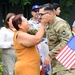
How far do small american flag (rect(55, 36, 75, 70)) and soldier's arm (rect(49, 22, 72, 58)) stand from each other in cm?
6

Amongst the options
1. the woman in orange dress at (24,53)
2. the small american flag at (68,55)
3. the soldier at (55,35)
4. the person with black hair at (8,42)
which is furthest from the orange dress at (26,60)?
the person with black hair at (8,42)

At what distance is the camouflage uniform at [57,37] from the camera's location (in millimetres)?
5488

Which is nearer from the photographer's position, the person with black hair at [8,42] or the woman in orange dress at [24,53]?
the woman in orange dress at [24,53]

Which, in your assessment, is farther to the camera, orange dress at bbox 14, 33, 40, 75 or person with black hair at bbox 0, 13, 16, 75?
person with black hair at bbox 0, 13, 16, 75

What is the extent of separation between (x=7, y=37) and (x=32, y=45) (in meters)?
2.34

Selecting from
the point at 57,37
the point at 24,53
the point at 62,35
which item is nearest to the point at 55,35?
the point at 57,37

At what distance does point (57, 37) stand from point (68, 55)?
1.03ft

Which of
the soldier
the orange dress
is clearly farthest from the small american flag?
the orange dress

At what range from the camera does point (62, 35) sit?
548cm

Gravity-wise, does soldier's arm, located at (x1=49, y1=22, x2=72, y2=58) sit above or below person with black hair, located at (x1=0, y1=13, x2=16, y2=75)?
above

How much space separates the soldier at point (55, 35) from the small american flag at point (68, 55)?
0.19 feet

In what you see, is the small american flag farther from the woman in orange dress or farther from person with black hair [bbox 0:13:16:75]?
person with black hair [bbox 0:13:16:75]

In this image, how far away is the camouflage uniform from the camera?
5.49m

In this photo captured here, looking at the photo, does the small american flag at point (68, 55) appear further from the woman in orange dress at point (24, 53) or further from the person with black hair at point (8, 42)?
the person with black hair at point (8, 42)
